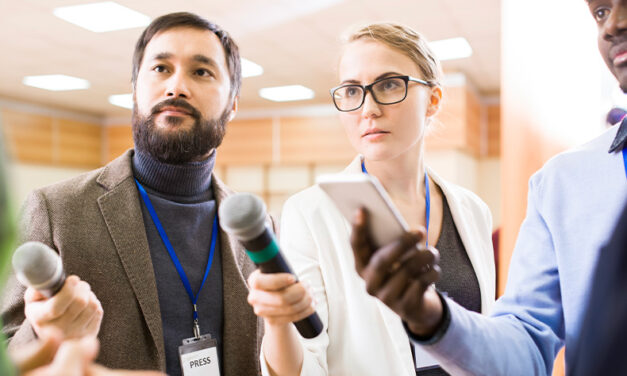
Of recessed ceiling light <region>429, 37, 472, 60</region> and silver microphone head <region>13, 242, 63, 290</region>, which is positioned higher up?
recessed ceiling light <region>429, 37, 472, 60</region>

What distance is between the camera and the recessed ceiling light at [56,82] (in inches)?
328

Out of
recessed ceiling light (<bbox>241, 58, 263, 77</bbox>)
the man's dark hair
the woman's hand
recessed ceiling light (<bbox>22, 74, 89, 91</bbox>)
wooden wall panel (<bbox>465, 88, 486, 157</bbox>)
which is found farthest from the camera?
wooden wall panel (<bbox>465, 88, 486, 157</bbox>)

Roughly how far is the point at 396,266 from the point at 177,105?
4.10 feet

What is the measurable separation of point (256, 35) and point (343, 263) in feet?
17.4

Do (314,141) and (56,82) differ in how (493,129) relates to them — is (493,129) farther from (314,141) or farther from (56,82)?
(56,82)

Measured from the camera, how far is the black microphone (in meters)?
0.88

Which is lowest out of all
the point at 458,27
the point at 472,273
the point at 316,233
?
the point at 472,273

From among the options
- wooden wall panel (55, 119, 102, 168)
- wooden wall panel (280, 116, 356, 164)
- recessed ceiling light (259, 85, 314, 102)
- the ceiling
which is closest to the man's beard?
the ceiling

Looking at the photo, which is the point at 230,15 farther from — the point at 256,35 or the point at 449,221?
the point at 449,221

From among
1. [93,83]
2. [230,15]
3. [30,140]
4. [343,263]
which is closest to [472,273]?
[343,263]

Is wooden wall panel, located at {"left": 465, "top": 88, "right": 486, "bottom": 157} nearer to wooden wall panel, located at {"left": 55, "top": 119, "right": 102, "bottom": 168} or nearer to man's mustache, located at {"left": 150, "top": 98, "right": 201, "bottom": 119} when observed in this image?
man's mustache, located at {"left": 150, "top": 98, "right": 201, "bottom": 119}

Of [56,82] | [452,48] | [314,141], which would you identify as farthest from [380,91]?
[314,141]

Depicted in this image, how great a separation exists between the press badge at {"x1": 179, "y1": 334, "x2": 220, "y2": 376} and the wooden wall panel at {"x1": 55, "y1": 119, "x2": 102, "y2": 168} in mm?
10309

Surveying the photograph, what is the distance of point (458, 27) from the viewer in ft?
20.2
